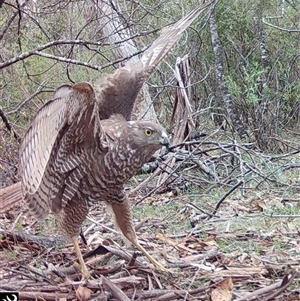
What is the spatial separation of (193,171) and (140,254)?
2.54 metres

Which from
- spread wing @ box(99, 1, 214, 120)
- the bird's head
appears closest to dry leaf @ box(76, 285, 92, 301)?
the bird's head

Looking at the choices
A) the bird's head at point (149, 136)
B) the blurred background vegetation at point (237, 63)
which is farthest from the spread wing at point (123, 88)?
the blurred background vegetation at point (237, 63)

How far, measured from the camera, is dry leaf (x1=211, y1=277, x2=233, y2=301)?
115 inches

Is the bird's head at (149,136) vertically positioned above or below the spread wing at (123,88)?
below

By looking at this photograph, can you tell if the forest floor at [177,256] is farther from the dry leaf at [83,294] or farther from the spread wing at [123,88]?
the spread wing at [123,88]

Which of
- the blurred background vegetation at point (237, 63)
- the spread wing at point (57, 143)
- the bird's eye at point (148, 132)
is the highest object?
the spread wing at point (57, 143)

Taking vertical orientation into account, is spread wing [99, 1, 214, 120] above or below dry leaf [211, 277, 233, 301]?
above

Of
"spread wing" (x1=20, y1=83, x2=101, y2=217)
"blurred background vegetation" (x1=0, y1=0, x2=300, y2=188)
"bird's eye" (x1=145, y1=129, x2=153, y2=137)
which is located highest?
"spread wing" (x1=20, y1=83, x2=101, y2=217)

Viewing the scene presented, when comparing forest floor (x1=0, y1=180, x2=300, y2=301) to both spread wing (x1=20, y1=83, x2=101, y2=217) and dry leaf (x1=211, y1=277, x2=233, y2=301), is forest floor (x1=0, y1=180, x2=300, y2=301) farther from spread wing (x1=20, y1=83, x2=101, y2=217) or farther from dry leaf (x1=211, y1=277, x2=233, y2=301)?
spread wing (x1=20, y1=83, x2=101, y2=217)

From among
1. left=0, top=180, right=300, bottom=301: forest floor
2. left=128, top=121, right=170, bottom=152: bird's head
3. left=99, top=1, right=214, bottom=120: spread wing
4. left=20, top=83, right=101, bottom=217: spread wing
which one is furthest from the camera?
left=99, top=1, right=214, bottom=120: spread wing

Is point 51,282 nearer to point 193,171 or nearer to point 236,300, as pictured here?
point 236,300

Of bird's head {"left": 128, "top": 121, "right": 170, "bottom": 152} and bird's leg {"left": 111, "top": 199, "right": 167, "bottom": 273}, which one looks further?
bird's leg {"left": 111, "top": 199, "right": 167, "bottom": 273}

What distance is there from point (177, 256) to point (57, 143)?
1161 millimetres

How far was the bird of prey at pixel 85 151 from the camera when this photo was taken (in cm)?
291
